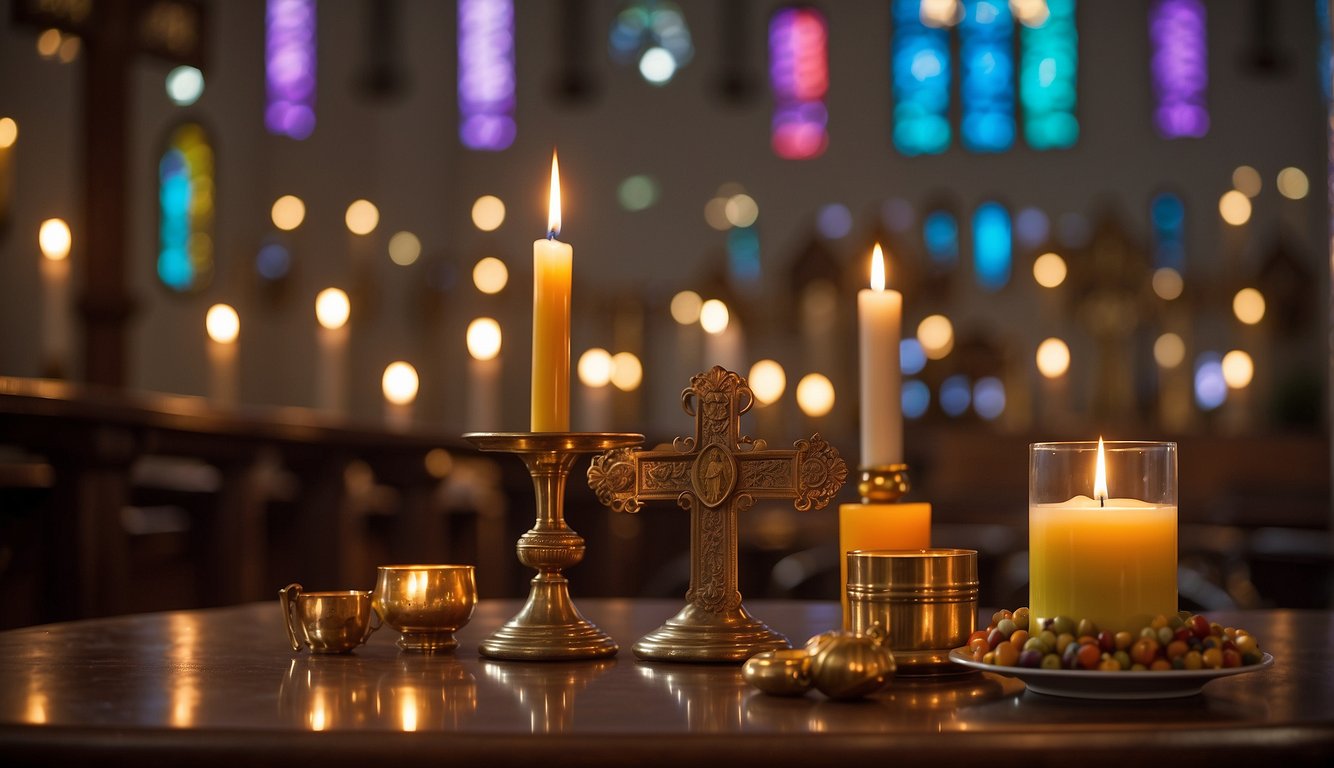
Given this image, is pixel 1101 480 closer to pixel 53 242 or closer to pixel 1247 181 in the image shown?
pixel 53 242

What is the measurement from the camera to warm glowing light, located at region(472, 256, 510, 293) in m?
14.7

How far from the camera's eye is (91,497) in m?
3.17

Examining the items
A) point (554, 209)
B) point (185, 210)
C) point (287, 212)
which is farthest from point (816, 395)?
point (554, 209)

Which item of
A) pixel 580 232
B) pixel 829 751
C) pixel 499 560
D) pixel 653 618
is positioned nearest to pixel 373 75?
pixel 580 232

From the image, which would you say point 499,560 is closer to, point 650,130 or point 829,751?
point 829,751

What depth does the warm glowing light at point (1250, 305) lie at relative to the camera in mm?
13438

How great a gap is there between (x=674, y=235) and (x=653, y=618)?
13.3 meters

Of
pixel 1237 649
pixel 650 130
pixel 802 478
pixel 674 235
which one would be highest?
pixel 650 130

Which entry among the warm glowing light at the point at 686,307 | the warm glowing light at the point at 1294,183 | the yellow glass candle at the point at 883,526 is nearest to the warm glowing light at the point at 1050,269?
the warm glowing light at the point at 1294,183

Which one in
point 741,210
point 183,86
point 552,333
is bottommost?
point 552,333

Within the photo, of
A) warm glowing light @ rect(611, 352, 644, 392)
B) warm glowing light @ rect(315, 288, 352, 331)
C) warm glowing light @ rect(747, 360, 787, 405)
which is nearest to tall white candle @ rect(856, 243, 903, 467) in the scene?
warm glowing light @ rect(315, 288, 352, 331)

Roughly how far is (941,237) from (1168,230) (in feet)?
6.62

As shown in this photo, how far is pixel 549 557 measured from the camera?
126cm

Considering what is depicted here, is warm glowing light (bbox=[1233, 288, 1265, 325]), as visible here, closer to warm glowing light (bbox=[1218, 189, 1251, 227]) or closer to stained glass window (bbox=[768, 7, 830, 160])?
warm glowing light (bbox=[1218, 189, 1251, 227])
